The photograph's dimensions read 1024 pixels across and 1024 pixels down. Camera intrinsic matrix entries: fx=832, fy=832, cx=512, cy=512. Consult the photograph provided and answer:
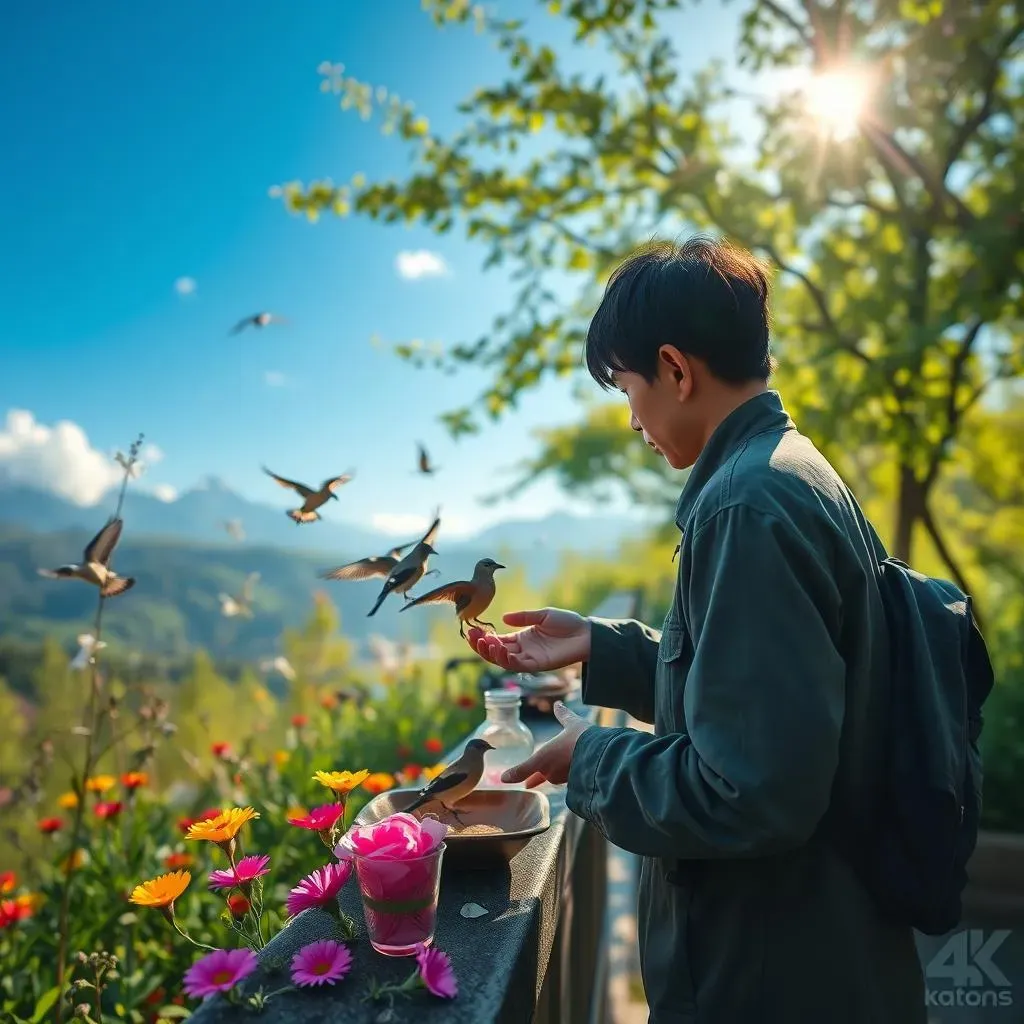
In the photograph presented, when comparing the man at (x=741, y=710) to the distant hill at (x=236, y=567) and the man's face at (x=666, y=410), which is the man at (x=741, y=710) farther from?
the distant hill at (x=236, y=567)

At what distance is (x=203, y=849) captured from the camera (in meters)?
2.85

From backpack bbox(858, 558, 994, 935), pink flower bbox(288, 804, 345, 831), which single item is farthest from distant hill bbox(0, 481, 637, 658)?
backpack bbox(858, 558, 994, 935)

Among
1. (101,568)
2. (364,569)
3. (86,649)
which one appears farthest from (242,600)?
(364,569)

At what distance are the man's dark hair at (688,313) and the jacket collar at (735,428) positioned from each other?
0.04m

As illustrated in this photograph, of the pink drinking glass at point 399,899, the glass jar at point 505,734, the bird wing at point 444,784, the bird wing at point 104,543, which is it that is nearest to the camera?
the pink drinking glass at point 399,899

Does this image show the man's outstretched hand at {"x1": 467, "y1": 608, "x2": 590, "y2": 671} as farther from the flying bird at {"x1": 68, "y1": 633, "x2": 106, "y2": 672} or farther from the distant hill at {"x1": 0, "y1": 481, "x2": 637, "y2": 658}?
A: the flying bird at {"x1": 68, "y1": 633, "x2": 106, "y2": 672}

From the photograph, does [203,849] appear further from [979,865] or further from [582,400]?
[582,400]

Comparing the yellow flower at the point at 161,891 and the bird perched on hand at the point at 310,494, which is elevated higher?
the bird perched on hand at the point at 310,494

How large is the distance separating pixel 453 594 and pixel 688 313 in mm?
664

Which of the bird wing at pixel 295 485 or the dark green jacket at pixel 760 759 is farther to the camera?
the bird wing at pixel 295 485

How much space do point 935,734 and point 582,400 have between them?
23.8 ft

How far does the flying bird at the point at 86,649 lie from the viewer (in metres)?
1.74

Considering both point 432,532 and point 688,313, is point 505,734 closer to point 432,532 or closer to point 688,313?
point 432,532

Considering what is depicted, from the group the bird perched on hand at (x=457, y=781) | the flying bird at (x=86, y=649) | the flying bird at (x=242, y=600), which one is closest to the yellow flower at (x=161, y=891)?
the bird perched on hand at (x=457, y=781)
